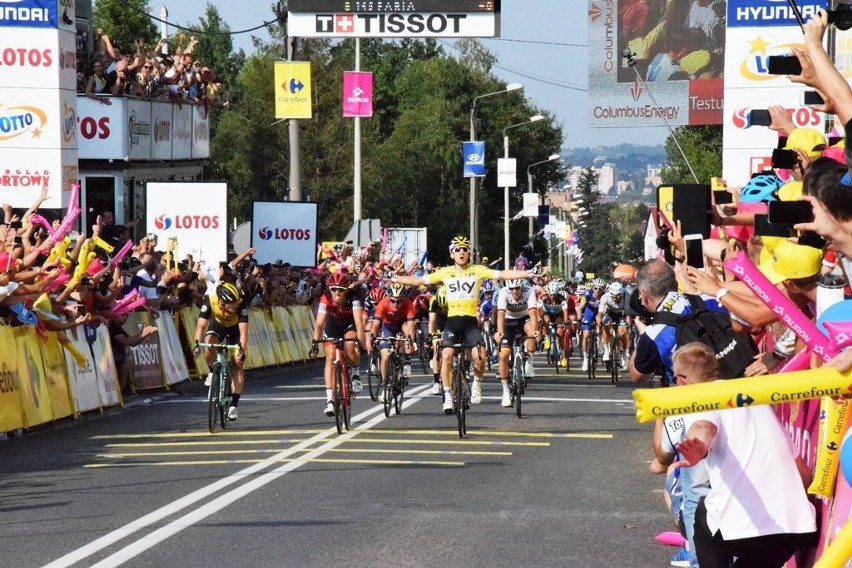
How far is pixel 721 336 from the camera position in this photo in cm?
799

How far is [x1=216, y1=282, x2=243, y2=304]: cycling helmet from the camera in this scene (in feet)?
57.6

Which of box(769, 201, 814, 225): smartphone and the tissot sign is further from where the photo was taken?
the tissot sign

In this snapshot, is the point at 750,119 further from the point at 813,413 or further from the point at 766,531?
the point at 766,531

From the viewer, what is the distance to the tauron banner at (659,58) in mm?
48625

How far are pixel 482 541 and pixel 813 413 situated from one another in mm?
3398

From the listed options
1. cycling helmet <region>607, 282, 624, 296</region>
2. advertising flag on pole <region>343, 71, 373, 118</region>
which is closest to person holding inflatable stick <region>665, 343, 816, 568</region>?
cycling helmet <region>607, 282, 624, 296</region>

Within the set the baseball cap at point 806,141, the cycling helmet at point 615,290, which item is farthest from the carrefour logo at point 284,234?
the baseball cap at point 806,141

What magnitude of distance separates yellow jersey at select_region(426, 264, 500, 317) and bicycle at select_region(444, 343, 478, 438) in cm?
64

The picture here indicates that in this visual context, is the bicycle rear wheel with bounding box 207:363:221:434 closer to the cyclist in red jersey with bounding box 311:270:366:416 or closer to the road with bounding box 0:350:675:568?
the road with bounding box 0:350:675:568

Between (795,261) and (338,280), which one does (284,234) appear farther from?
(795,261)

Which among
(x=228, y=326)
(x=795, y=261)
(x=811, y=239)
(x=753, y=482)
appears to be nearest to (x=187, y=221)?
(x=228, y=326)

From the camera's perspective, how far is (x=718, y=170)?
71.2 metres

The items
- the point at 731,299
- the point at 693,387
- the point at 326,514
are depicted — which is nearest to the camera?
the point at 693,387

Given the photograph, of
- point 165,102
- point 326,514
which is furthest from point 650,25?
point 326,514
